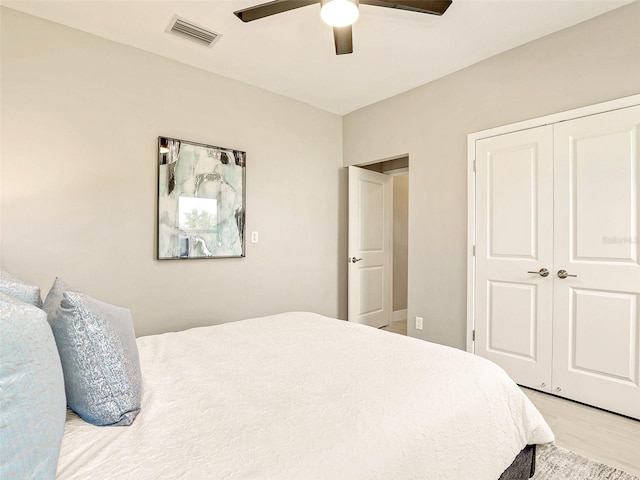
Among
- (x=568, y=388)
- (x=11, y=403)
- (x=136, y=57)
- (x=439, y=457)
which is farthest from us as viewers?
(x=136, y=57)

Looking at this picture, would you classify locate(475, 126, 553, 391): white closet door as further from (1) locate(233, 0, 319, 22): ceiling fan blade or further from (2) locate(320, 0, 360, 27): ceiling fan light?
(1) locate(233, 0, 319, 22): ceiling fan blade

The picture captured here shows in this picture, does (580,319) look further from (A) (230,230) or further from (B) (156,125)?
(B) (156,125)

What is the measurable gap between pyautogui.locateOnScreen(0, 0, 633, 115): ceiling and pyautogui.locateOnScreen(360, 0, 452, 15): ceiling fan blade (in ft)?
1.35

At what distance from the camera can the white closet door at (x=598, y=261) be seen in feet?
7.35

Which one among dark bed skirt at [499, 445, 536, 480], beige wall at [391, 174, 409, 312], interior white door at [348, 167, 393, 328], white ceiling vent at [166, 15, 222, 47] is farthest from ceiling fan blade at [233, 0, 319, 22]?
beige wall at [391, 174, 409, 312]

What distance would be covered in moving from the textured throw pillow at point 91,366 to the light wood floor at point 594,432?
225cm

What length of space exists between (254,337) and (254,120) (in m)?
2.38

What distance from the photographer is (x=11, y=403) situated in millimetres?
642

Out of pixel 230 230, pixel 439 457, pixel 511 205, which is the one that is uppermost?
pixel 511 205

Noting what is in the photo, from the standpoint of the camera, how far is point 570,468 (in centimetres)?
172

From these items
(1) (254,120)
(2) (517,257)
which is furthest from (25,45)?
(2) (517,257)

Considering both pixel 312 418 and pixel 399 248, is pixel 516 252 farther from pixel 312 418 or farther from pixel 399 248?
pixel 399 248

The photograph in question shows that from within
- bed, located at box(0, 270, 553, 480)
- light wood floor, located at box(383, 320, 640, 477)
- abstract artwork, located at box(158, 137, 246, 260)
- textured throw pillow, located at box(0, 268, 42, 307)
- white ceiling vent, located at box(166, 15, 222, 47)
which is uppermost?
white ceiling vent, located at box(166, 15, 222, 47)

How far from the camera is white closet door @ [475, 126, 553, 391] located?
2619mm
